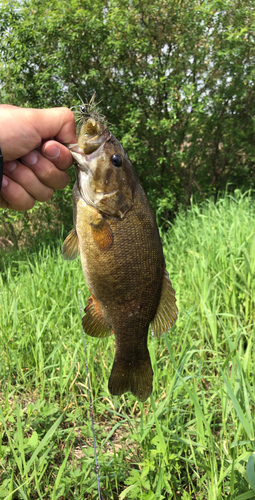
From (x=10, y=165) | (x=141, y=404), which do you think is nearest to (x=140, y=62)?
(x=10, y=165)

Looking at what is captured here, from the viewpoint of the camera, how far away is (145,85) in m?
5.81

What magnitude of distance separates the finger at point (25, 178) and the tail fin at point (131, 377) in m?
1.00

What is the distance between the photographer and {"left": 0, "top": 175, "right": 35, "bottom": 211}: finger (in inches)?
68.9

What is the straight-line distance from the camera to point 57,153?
1.58 m

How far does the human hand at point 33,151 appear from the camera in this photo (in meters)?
1.53

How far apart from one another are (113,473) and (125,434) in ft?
1.25

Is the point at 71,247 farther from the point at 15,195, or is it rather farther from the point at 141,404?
the point at 141,404

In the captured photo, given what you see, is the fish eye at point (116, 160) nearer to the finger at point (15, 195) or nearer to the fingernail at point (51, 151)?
the fingernail at point (51, 151)

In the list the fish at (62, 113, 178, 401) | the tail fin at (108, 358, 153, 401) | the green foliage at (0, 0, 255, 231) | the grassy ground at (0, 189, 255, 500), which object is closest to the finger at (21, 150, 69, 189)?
the fish at (62, 113, 178, 401)

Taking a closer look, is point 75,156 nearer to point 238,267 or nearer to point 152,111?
point 238,267

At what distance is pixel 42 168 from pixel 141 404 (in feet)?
4.65

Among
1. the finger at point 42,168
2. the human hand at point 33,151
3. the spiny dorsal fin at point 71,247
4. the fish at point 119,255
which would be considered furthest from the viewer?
the finger at point 42,168

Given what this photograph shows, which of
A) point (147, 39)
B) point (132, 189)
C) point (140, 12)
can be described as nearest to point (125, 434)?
point (132, 189)

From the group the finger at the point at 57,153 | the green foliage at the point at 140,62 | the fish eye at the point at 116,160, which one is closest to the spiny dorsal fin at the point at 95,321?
the fish eye at the point at 116,160
